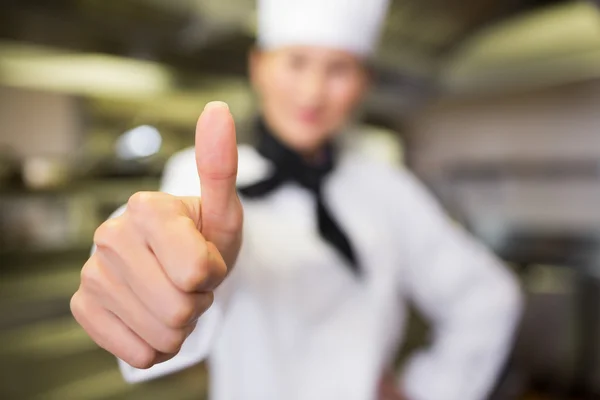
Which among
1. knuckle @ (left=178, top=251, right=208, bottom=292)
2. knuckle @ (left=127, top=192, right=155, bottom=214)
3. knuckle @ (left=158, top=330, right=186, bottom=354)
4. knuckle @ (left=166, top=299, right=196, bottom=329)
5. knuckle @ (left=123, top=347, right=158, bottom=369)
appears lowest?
knuckle @ (left=123, top=347, right=158, bottom=369)

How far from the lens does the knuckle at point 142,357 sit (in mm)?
270

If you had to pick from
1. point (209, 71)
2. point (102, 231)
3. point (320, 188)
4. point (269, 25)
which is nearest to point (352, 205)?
point (320, 188)

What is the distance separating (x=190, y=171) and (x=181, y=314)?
0.20 meters

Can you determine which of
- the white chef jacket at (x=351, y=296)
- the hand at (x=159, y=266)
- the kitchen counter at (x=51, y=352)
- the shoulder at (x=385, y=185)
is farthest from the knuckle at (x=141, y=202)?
the kitchen counter at (x=51, y=352)

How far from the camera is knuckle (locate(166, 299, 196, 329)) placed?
25 cm

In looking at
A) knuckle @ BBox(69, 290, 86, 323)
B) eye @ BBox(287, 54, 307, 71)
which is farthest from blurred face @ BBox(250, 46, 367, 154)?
knuckle @ BBox(69, 290, 86, 323)

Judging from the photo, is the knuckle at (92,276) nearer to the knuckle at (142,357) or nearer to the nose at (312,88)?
the knuckle at (142,357)

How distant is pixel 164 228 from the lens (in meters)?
0.25

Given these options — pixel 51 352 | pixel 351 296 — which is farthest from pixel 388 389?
pixel 51 352

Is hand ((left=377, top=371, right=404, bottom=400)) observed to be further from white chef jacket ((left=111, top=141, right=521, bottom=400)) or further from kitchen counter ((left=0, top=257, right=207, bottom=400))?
kitchen counter ((left=0, top=257, right=207, bottom=400))

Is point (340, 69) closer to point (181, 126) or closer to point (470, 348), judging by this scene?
point (470, 348)

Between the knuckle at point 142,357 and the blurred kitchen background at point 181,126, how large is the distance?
608mm

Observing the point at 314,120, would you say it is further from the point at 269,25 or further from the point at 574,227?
the point at 574,227

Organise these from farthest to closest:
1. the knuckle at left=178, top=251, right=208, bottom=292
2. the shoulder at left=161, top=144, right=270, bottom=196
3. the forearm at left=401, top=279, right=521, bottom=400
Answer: the forearm at left=401, top=279, right=521, bottom=400
the shoulder at left=161, top=144, right=270, bottom=196
the knuckle at left=178, top=251, right=208, bottom=292
